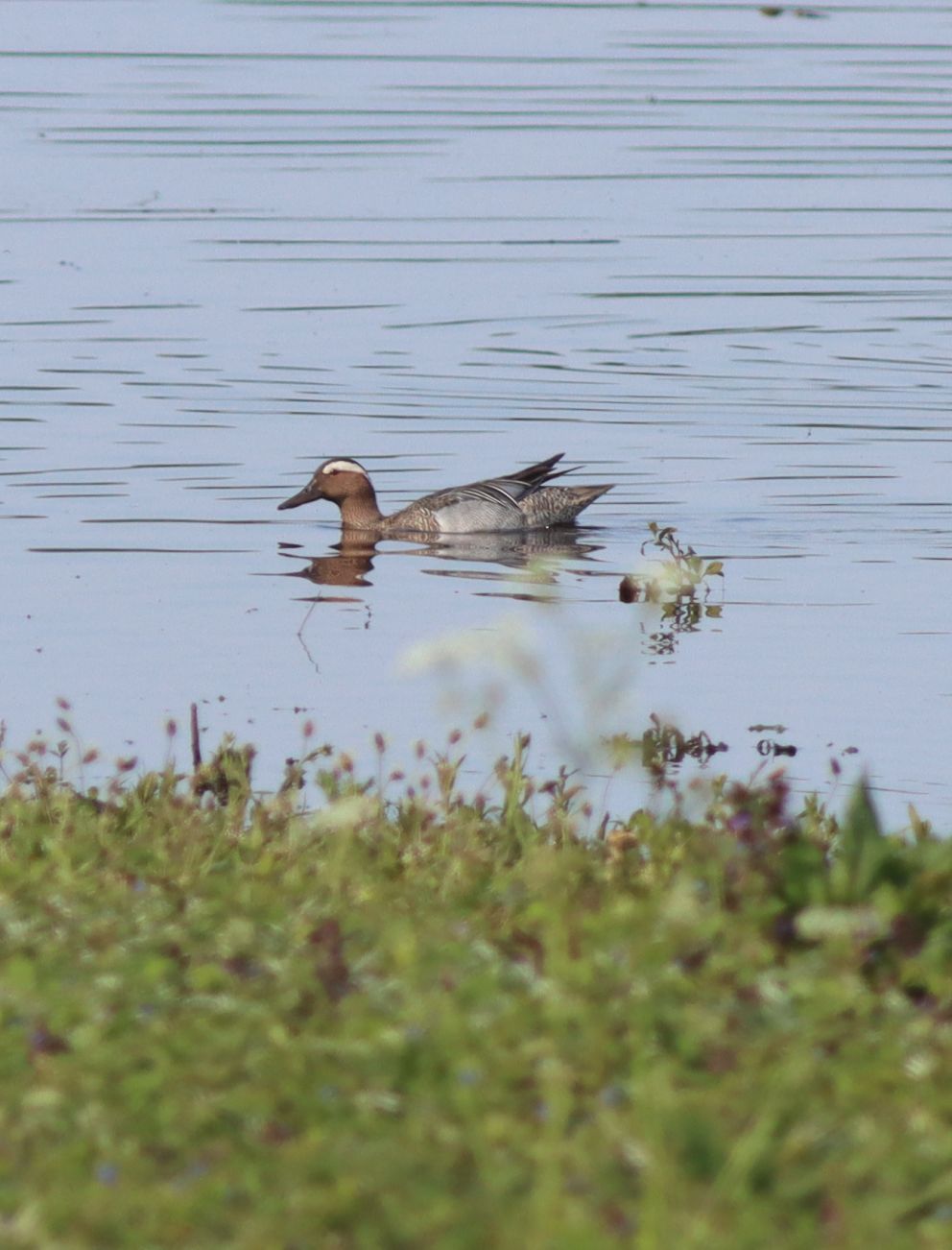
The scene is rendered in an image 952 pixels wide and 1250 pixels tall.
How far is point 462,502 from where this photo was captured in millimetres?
15023

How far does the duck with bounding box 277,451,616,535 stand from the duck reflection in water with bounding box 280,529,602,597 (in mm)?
82

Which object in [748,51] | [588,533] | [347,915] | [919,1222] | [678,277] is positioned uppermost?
[748,51]

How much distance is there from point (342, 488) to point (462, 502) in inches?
32.8

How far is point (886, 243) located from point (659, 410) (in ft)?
25.3

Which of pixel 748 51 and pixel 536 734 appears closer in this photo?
pixel 536 734

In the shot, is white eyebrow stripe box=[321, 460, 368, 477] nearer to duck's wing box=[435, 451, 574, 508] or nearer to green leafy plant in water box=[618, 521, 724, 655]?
duck's wing box=[435, 451, 574, 508]

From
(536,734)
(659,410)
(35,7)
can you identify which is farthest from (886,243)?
(35,7)

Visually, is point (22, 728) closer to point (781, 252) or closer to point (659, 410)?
point (659, 410)

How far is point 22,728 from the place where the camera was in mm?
9719

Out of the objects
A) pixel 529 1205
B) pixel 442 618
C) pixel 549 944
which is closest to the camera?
pixel 529 1205

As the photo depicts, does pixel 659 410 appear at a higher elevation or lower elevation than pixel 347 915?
higher

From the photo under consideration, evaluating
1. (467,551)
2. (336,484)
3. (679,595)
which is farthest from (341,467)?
(679,595)

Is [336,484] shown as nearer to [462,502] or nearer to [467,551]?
[462,502]

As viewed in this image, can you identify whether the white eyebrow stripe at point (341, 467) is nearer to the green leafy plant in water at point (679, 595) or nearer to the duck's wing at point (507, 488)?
the duck's wing at point (507, 488)
